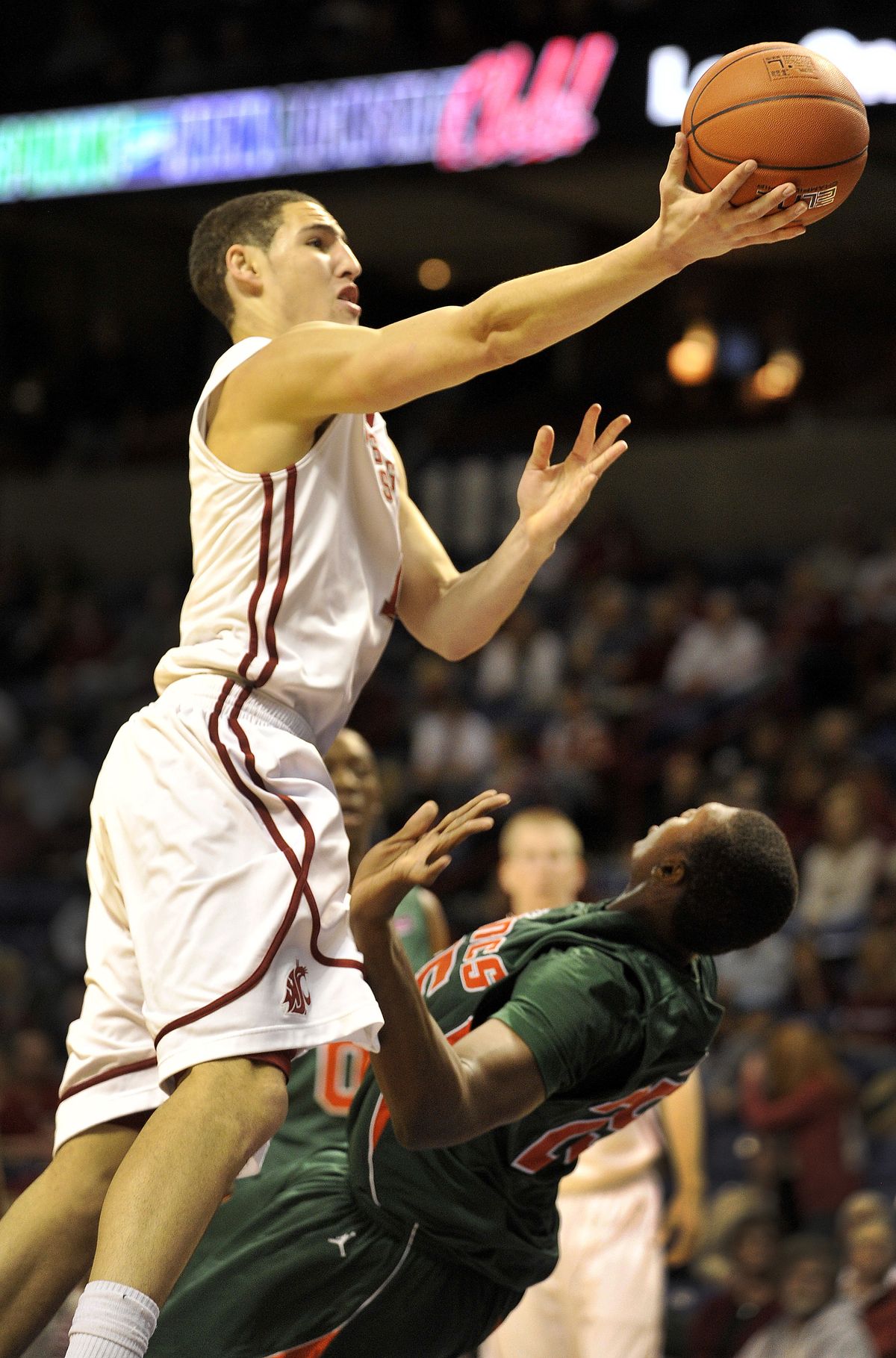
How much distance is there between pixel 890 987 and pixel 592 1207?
134 inches

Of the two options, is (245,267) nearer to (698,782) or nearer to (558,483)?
(558,483)

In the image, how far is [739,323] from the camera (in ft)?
52.5

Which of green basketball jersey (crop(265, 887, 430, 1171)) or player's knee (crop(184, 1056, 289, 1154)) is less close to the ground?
player's knee (crop(184, 1056, 289, 1154))

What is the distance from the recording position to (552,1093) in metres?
3.08

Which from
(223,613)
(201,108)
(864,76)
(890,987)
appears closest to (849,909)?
(890,987)

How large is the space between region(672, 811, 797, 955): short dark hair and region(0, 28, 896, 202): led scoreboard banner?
834 cm

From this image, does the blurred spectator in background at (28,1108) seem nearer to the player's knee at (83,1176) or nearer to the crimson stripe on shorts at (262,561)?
the player's knee at (83,1176)

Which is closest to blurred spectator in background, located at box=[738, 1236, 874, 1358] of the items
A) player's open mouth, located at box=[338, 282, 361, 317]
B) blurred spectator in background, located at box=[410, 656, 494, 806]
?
player's open mouth, located at box=[338, 282, 361, 317]

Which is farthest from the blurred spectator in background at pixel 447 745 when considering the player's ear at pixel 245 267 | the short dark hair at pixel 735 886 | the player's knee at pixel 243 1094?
the player's knee at pixel 243 1094

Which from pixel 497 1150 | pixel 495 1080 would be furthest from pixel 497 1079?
pixel 497 1150

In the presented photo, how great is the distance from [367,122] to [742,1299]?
29.1 ft

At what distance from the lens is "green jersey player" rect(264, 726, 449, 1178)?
384 centimetres

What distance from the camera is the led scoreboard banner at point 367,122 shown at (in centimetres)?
1136

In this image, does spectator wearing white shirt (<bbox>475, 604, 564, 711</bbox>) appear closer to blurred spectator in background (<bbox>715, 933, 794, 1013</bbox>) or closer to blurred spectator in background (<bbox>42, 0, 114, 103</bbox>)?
blurred spectator in background (<bbox>715, 933, 794, 1013</bbox>)
